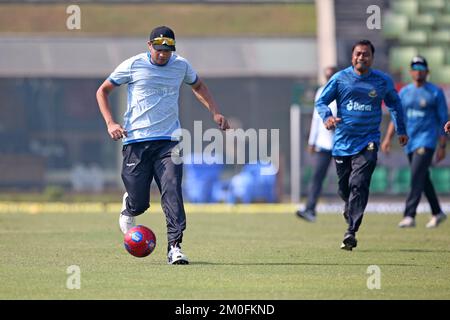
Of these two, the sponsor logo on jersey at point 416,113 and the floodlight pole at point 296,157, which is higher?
the sponsor logo on jersey at point 416,113

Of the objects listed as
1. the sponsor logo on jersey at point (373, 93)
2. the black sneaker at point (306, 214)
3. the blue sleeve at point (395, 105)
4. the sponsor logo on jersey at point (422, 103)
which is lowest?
the black sneaker at point (306, 214)

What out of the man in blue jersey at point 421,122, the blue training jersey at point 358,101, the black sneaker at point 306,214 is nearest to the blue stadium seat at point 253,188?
the black sneaker at point 306,214

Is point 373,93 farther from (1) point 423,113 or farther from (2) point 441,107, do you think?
(1) point 423,113

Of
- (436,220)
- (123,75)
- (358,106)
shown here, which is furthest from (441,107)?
(123,75)

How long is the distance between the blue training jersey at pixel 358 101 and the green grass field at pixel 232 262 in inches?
48.7

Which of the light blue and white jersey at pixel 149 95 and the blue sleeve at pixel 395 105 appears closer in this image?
the light blue and white jersey at pixel 149 95

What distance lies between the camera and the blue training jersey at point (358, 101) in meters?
14.6

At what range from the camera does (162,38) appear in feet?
41.1

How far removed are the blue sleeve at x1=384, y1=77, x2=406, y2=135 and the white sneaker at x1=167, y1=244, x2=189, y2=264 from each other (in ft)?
11.3

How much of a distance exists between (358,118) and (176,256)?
10.5ft

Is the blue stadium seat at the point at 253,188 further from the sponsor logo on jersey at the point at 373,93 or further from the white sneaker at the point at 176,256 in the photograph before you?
the white sneaker at the point at 176,256

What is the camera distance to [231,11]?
37312mm

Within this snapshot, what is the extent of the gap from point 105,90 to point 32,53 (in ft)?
69.8
